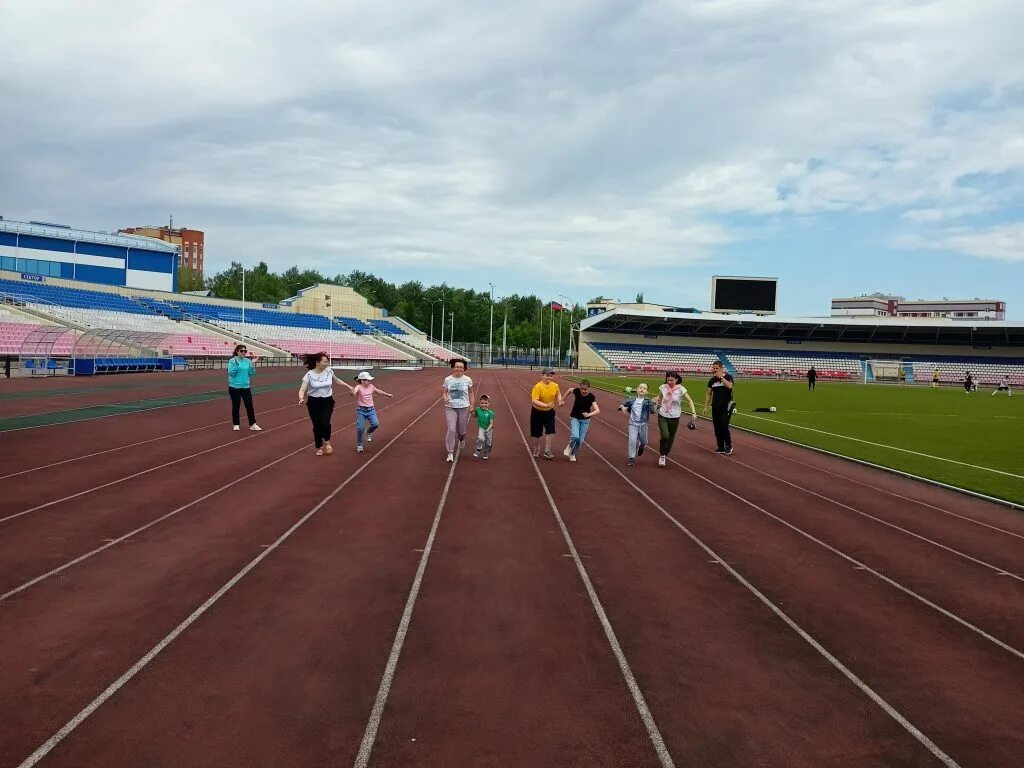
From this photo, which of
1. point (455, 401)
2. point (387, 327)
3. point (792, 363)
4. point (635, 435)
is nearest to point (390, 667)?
point (455, 401)

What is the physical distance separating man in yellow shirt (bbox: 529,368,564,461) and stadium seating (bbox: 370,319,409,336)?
230ft

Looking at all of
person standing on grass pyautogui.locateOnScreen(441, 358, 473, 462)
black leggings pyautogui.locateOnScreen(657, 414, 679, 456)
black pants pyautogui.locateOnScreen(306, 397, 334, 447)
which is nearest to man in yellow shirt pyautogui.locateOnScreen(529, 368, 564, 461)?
person standing on grass pyautogui.locateOnScreen(441, 358, 473, 462)

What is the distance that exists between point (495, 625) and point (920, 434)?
59.2 ft

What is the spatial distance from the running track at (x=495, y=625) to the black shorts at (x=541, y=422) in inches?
94.9

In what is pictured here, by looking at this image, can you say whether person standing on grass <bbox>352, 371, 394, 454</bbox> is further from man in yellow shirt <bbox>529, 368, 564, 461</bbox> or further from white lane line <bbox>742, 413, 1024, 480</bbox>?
white lane line <bbox>742, 413, 1024, 480</bbox>

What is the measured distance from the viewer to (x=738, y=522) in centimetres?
855

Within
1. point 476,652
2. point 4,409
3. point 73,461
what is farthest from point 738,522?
point 4,409

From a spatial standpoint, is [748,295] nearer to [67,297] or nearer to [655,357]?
[655,357]

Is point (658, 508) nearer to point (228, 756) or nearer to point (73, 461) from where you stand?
point (228, 756)

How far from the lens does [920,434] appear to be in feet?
62.7

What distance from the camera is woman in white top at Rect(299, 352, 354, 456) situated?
480 inches

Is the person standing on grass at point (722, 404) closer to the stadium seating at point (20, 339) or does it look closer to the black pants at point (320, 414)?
the black pants at point (320, 414)

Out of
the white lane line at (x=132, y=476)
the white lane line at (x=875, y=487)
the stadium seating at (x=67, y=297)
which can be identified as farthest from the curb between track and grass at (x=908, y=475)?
the stadium seating at (x=67, y=297)

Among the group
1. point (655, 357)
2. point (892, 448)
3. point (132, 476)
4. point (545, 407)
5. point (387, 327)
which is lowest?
point (132, 476)
